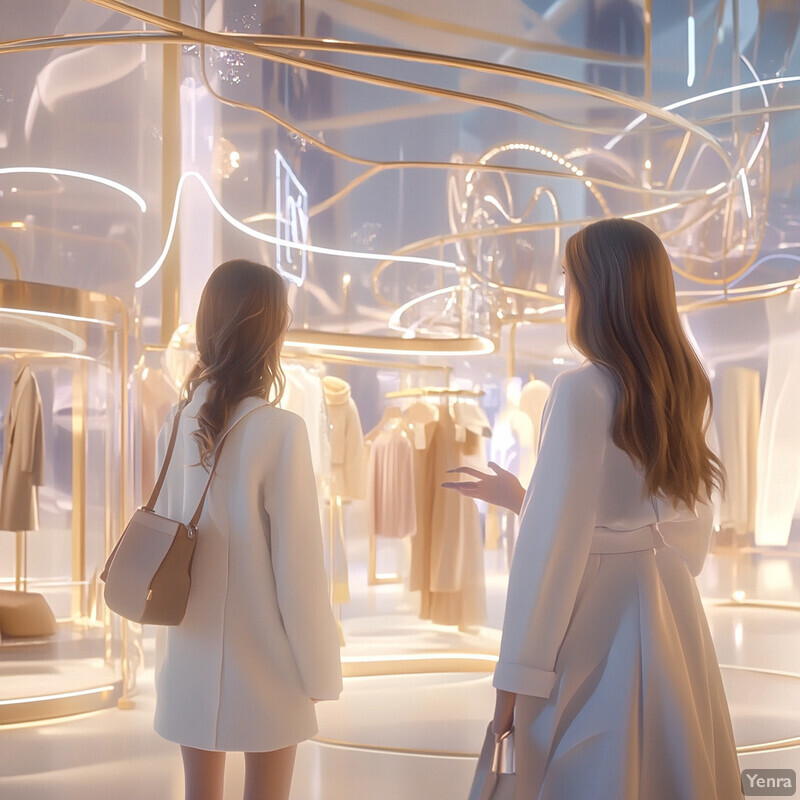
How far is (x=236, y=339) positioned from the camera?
7.00 ft

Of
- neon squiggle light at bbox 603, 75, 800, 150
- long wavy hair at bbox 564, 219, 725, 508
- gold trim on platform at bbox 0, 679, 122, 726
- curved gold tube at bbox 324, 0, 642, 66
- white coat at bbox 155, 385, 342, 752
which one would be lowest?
gold trim on platform at bbox 0, 679, 122, 726

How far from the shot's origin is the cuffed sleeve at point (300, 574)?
202cm

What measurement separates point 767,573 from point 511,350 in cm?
328

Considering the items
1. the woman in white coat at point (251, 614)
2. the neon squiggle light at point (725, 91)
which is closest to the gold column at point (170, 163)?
the neon squiggle light at point (725, 91)

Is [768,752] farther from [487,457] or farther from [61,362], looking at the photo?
[61,362]

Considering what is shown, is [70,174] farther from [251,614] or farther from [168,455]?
[251,614]

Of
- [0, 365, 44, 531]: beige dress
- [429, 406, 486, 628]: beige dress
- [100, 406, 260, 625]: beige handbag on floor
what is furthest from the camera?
[429, 406, 486, 628]: beige dress

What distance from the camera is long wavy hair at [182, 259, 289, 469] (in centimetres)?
211

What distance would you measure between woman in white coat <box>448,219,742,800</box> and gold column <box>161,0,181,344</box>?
16.6ft

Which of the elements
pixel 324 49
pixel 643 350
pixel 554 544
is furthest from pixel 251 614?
pixel 324 49

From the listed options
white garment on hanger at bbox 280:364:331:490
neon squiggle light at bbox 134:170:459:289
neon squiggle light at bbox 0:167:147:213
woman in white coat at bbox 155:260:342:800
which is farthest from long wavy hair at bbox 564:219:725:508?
neon squiggle light at bbox 0:167:147:213

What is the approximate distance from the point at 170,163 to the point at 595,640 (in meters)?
5.89

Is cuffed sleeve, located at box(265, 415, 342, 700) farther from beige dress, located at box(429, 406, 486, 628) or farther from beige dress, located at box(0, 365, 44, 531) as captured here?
beige dress, located at box(429, 406, 486, 628)

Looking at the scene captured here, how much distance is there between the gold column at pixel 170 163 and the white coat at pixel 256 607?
4.70m
